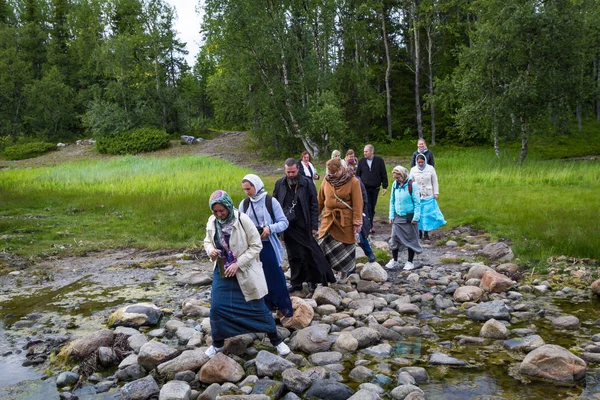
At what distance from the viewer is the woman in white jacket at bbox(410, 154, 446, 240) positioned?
1113 centimetres

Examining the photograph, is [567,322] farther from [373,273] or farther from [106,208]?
[106,208]

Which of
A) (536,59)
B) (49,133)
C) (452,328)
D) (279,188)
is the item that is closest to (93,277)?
(279,188)

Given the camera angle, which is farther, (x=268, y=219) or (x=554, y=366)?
(x=268, y=219)

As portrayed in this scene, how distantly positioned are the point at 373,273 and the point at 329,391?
4.23 metres

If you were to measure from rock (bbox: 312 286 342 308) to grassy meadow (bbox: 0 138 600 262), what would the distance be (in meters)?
4.32

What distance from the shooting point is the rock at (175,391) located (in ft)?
16.4

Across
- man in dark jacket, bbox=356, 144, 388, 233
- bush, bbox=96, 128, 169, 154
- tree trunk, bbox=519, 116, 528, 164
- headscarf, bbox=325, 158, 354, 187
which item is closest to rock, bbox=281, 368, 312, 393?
headscarf, bbox=325, 158, 354, 187

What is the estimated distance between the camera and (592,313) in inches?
285

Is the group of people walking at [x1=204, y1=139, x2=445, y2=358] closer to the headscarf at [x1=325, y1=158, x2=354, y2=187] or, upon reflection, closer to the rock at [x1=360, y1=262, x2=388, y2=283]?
the headscarf at [x1=325, y1=158, x2=354, y2=187]

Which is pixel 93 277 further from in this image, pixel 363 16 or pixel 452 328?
pixel 363 16

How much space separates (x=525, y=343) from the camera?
6047 mm

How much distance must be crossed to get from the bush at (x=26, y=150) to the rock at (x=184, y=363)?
4527 cm

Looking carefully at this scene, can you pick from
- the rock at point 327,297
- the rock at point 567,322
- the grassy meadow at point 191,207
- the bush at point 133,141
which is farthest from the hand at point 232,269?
the bush at point 133,141

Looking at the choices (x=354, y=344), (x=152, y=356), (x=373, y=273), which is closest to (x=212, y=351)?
(x=152, y=356)
